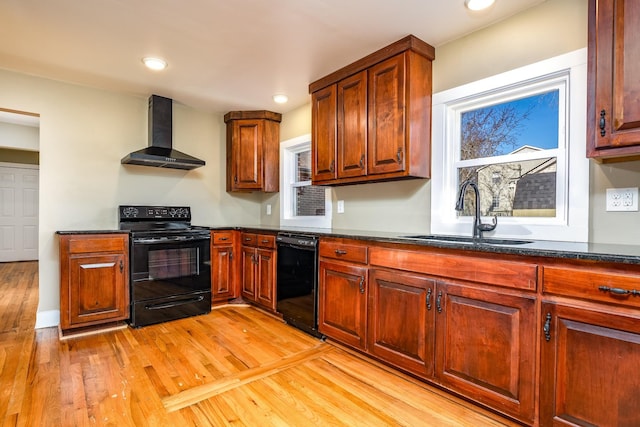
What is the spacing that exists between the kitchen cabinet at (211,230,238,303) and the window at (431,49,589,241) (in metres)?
2.20

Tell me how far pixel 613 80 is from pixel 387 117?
1312 mm

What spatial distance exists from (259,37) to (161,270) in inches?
88.3

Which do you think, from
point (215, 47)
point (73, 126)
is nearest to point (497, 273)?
point (215, 47)

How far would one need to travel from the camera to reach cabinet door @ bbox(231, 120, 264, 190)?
4145mm

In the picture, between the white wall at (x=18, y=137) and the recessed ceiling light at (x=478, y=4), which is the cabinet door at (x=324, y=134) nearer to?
the recessed ceiling light at (x=478, y=4)

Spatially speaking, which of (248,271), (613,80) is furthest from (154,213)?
(613,80)

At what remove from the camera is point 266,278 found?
10.9 ft

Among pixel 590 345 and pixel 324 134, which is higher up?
pixel 324 134

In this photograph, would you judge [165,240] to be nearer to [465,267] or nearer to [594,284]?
[465,267]

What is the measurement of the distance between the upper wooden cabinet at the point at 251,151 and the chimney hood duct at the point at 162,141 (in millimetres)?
579

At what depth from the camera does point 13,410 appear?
5.74 ft

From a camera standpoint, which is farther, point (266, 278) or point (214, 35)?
point (266, 278)

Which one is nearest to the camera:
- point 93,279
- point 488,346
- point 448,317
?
point 488,346

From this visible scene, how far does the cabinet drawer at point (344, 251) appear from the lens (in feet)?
7.63
